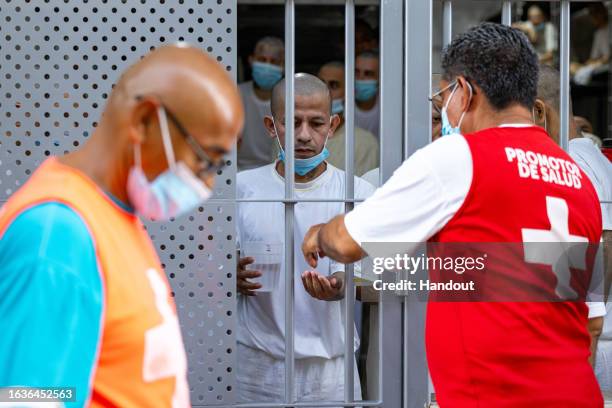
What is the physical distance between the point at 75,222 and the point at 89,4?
176 centimetres

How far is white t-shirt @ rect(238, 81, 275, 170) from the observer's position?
6.05 metres

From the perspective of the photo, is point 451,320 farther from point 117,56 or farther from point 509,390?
point 117,56

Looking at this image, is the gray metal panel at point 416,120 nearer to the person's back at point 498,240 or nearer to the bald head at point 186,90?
the person's back at point 498,240

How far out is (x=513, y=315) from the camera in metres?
2.31

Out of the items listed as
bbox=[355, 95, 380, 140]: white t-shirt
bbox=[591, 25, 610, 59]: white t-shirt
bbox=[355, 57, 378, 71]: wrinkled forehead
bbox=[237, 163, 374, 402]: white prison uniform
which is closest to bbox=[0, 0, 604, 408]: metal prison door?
bbox=[237, 163, 374, 402]: white prison uniform

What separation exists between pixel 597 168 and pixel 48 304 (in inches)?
102

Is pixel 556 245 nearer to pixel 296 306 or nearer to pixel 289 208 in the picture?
pixel 289 208

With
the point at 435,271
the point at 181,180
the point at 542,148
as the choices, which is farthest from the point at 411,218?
the point at 181,180

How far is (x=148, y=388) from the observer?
5.24 feet

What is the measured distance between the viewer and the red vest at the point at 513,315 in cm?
228

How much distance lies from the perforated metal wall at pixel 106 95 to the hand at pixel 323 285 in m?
0.33

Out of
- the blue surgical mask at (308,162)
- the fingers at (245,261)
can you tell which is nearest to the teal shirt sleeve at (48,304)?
the fingers at (245,261)

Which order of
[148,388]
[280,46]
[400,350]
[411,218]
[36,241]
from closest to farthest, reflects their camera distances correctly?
[36,241], [148,388], [411,218], [400,350], [280,46]

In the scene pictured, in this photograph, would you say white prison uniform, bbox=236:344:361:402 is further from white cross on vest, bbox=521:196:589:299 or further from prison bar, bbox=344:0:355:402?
white cross on vest, bbox=521:196:589:299
